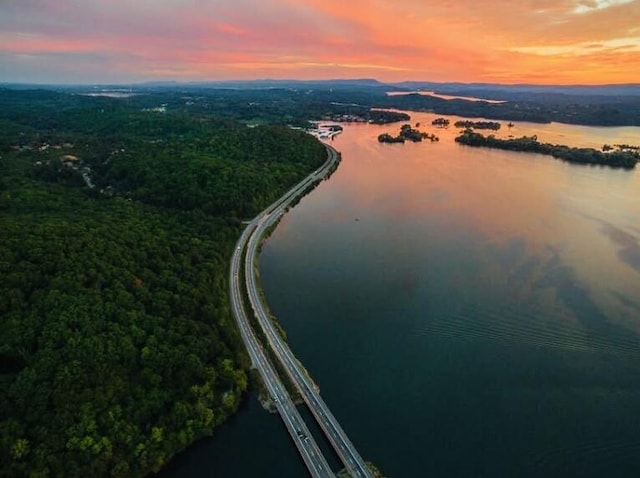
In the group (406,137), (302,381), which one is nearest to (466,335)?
(302,381)

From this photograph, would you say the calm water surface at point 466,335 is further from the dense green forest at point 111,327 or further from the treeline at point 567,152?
the treeline at point 567,152

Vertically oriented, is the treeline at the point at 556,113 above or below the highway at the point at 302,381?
above

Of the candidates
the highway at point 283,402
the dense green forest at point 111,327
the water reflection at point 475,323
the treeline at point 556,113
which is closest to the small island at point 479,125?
the treeline at point 556,113

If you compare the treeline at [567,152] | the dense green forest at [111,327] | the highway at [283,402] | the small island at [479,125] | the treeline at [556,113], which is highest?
the treeline at [556,113]

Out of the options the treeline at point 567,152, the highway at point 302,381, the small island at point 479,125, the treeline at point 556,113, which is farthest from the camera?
the treeline at point 556,113

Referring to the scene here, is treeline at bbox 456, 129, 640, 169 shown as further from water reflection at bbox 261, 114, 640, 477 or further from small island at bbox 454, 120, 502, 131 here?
small island at bbox 454, 120, 502, 131

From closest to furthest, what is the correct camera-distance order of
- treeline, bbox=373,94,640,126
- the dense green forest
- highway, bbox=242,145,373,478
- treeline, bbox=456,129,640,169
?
the dense green forest
highway, bbox=242,145,373,478
treeline, bbox=456,129,640,169
treeline, bbox=373,94,640,126

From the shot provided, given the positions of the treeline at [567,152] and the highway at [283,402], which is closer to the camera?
the highway at [283,402]

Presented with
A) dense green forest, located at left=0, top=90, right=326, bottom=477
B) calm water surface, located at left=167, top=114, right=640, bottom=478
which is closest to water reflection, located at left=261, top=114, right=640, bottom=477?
calm water surface, located at left=167, top=114, right=640, bottom=478
